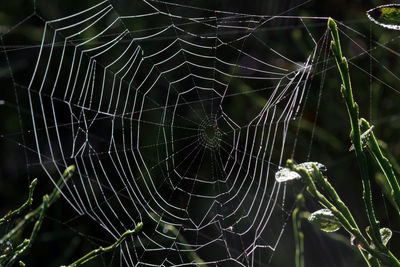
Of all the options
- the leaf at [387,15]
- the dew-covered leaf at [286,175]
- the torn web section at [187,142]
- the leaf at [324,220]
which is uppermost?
the leaf at [387,15]

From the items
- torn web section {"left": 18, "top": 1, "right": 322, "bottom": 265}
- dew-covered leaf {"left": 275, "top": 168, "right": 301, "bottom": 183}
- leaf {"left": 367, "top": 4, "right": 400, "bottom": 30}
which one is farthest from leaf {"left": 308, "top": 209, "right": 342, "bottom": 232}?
torn web section {"left": 18, "top": 1, "right": 322, "bottom": 265}

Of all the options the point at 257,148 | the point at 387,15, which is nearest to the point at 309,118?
the point at 257,148

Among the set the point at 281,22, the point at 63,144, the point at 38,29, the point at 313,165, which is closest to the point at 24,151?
the point at 63,144

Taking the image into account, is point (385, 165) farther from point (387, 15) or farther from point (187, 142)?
point (187, 142)

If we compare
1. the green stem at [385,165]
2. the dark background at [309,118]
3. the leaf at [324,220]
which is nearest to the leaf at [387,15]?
the green stem at [385,165]

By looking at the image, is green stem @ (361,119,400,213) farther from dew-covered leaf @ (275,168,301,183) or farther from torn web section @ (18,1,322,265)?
torn web section @ (18,1,322,265)

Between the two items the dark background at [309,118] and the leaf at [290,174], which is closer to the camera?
the leaf at [290,174]

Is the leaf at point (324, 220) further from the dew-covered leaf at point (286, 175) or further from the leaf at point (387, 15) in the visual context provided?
the leaf at point (387, 15)

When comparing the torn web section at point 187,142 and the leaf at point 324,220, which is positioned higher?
the leaf at point 324,220

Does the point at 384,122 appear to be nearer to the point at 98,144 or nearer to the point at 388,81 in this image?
the point at 388,81
